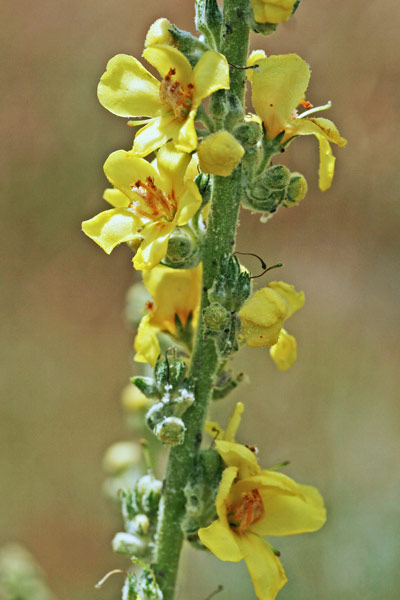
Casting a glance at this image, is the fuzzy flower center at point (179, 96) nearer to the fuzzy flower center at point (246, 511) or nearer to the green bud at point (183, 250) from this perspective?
the green bud at point (183, 250)

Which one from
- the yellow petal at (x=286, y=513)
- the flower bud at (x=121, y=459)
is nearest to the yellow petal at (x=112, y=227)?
the yellow petal at (x=286, y=513)

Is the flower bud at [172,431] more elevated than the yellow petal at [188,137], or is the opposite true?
the yellow petal at [188,137]

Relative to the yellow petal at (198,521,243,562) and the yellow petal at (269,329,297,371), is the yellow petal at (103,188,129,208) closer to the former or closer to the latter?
the yellow petal at (269,329,297,371)

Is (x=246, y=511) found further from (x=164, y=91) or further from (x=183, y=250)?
(x=164, y=91)

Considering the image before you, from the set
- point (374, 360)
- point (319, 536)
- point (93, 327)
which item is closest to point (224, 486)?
point (319, 536)

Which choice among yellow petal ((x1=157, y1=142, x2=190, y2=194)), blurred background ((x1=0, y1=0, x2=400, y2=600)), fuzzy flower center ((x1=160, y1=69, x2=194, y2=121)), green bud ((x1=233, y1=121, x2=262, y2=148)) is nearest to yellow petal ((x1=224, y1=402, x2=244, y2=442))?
yellow petal ((x1=157, y1=142, x2=190, y2=194))

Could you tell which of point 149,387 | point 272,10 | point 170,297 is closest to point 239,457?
point 149,387
